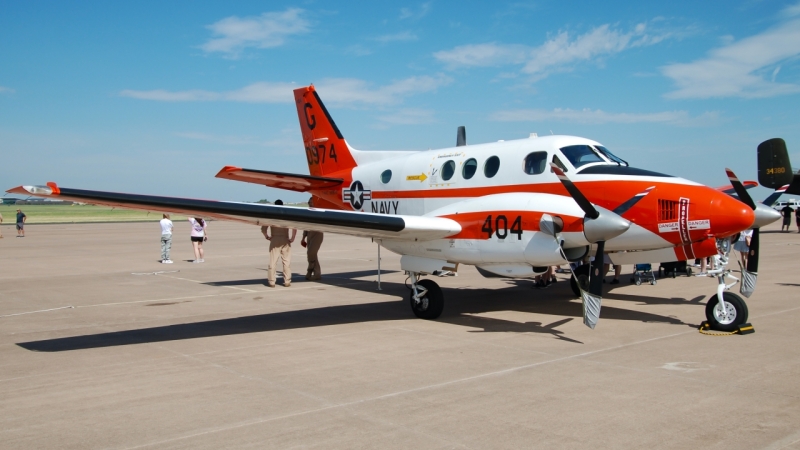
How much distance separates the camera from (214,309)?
11859mm

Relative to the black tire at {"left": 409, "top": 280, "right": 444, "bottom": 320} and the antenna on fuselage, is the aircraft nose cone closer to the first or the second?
A: the black tire at {"left": 409, "top": 280, "right": 444, "bottom": 320}

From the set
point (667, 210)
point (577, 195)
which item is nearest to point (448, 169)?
point (577, 195)

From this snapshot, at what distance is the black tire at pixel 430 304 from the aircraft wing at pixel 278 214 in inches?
34.7

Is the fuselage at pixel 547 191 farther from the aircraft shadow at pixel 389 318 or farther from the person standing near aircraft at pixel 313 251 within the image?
the person standing near aircraft at pixel 313 251

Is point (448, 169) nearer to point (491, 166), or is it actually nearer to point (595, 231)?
point (491, 166)

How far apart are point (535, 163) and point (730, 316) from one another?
3565mm

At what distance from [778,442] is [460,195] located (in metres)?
6.80

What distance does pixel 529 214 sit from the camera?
30.7ft

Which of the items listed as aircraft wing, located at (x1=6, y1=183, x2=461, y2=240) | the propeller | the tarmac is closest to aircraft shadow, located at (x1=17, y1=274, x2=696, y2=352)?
the tarmac

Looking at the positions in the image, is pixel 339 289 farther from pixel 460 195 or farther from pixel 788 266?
pixel 788 266

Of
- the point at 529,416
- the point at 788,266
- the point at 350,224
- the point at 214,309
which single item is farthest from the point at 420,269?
the point at 788,266

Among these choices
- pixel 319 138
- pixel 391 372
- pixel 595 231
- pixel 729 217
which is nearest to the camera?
pixel 391 372

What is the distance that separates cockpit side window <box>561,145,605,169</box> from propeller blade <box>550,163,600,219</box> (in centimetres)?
85

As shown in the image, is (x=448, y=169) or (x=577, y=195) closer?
(x=577, y=195)
